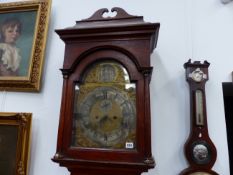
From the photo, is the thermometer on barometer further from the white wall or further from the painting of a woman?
the painting of a woman

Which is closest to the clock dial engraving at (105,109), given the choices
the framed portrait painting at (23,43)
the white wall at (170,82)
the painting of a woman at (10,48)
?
the white wall at (170,82)

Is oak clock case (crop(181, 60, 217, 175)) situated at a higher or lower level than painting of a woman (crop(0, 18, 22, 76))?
lower

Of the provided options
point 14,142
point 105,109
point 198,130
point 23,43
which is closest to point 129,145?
point 105,109

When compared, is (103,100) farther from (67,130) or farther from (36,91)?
(36,91)

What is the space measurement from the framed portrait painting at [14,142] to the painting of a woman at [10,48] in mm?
221

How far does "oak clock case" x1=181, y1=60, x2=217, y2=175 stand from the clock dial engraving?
240mm

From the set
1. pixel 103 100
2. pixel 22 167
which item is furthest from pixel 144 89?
pixel 22 167

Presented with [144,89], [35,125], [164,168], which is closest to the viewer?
[144,89]

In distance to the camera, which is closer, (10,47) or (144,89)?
(144,89)

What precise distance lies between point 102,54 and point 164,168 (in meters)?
0.49

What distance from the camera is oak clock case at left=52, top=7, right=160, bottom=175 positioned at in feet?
2.42

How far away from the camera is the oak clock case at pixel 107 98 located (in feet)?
2.42

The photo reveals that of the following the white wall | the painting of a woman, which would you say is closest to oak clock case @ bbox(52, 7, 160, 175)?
the white wall

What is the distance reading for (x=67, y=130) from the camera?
30.8 inches
